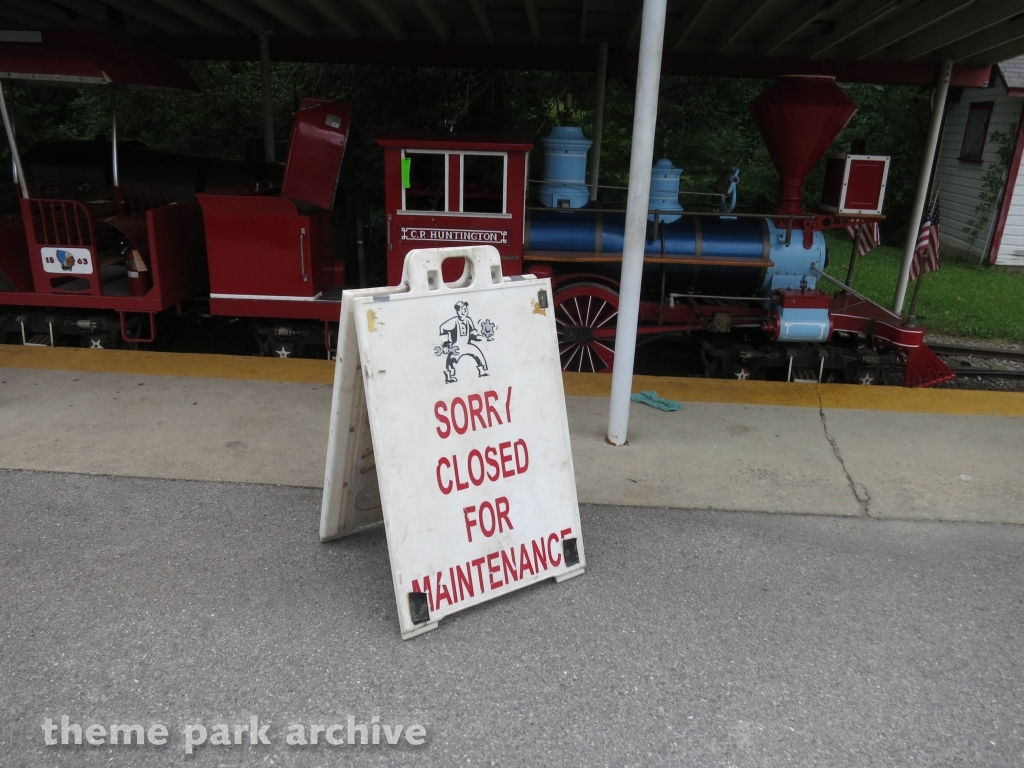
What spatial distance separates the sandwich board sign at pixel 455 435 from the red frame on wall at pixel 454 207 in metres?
3.04

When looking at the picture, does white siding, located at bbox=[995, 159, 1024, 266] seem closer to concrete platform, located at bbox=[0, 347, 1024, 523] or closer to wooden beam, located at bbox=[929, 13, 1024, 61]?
wooden beam, located at bbox=[929, 13, 1024, 61]

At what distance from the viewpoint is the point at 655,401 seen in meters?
5.27

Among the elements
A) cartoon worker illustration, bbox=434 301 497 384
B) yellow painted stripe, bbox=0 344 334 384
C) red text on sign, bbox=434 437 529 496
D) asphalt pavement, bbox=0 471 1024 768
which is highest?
cartoon worker illustration, bbox=434 301 497 384

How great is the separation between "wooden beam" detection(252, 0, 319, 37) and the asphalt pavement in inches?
201

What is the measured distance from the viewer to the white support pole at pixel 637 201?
3895 mm

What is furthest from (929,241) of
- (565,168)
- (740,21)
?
(565,168)

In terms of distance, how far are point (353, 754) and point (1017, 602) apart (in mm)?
2818

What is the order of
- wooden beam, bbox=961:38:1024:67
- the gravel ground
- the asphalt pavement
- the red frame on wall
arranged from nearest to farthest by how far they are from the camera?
1. the asphalt pavement
2. the red frame on wall
3. wooden beam, bbox=961:38:1024:67
4. the gravel ground

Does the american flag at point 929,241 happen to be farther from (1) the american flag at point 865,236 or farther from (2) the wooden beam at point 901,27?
(2) the wooden beam at point 901,27

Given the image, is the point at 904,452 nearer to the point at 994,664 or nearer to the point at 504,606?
the point at 994,664

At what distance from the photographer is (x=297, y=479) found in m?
4.12

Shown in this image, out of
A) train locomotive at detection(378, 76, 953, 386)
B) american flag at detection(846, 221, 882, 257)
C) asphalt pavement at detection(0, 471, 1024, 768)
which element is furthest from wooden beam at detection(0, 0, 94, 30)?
american flag at detection(846, 221, 882, 257)

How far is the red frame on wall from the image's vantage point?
5988 millimetres

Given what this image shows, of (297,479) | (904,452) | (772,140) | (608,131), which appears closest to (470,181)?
(772,140)
